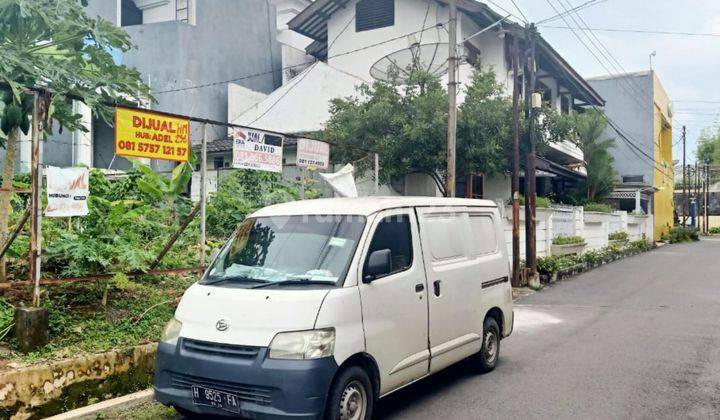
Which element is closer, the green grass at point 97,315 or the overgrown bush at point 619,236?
the green grass at point 97,315

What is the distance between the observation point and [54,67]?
585 cm

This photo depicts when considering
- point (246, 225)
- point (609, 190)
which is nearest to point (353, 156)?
point (246, 225)

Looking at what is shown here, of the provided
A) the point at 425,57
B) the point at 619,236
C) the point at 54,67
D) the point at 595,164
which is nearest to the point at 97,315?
the point at 54,67

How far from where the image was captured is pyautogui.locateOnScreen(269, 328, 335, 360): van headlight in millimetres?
4148

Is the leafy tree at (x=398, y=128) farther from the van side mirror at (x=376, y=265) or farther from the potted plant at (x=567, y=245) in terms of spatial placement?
the van side mirror at (x=376, y=265)

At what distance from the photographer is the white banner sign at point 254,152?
7832 millimetres

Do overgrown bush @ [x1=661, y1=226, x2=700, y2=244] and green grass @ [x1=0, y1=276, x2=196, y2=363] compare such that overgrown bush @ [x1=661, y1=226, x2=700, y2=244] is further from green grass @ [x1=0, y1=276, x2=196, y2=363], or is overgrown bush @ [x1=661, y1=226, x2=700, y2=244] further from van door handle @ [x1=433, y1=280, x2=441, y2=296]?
green grass @ [x1=0, y1=276, x2=196, y2=363]

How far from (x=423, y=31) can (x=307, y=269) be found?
16294 millimetres

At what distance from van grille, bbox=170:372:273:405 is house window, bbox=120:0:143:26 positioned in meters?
23.2

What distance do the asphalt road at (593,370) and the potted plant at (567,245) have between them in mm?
6105

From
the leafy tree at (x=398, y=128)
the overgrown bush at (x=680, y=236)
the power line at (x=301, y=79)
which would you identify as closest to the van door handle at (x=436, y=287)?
the leafy tree at (x=398, y=128)

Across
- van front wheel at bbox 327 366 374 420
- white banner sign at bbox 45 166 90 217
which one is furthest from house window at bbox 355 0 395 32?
van front wheel at bbox 327 366 374 420

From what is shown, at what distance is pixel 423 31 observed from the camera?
19.4 meters

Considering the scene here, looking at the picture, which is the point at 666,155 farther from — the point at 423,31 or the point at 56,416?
the point at 56,416
